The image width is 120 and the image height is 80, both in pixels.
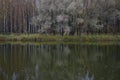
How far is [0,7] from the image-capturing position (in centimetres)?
6338

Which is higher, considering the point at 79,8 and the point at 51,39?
the point at 79,8

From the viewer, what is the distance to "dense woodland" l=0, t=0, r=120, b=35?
179 feet

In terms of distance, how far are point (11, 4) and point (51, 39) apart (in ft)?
62.5

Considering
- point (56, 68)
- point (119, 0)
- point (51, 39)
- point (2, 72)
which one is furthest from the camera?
point (119, 0)

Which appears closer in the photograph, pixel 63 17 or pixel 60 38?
pixel 60 38

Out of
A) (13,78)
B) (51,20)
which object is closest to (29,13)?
(51,20)

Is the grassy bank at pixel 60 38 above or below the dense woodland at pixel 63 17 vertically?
below

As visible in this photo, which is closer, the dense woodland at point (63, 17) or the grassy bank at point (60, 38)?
the grassy bank at point (60, 38)

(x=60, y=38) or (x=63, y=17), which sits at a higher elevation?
(x=63, y=17)

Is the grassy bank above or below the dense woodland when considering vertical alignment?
below

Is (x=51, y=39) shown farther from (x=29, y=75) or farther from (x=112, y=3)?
(x=29, y=75)

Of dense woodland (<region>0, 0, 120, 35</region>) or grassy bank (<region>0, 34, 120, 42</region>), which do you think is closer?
grassy bank (<region>0, 34, 120, 42</region>)

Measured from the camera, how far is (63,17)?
53.5 meters

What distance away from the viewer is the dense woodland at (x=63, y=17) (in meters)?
54.5
